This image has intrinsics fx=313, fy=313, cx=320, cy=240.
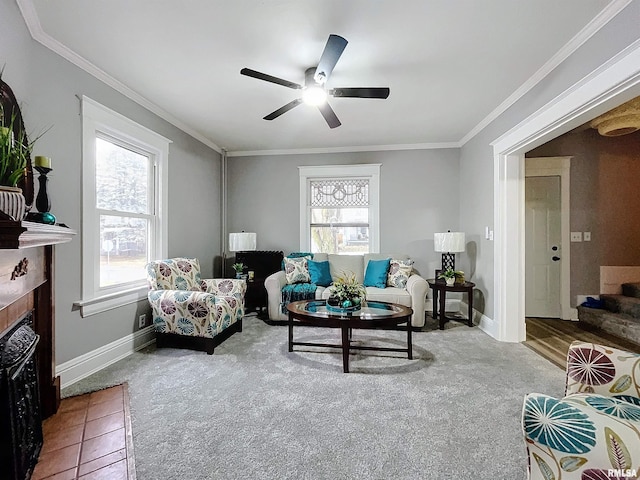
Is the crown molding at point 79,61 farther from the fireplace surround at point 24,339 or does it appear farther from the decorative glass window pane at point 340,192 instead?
the decorative glass window pane at point 340,192

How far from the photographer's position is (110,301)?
2877 mm

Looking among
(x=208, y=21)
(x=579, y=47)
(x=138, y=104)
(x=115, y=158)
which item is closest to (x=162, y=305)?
(x=115, y=158)

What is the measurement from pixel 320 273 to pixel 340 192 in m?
1.53

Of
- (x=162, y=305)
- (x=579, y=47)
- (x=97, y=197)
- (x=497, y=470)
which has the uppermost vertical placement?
(x=579, y=47)

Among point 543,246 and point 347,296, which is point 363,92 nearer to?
point 347,296

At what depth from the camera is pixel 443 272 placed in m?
4.19

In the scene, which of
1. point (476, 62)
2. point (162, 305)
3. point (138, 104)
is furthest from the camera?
point (138, 104)

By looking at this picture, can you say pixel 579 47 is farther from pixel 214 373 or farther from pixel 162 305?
pixel 162 305

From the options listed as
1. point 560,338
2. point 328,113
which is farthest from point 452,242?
point 328,113

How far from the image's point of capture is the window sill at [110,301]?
8.60ft

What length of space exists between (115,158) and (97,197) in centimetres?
49

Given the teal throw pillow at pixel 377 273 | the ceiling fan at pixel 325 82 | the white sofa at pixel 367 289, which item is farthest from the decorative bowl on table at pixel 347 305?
the ceiling fan at pixel 325 82

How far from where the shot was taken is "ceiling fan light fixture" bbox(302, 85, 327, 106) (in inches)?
101

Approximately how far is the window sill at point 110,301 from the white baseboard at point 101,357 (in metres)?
0.34
